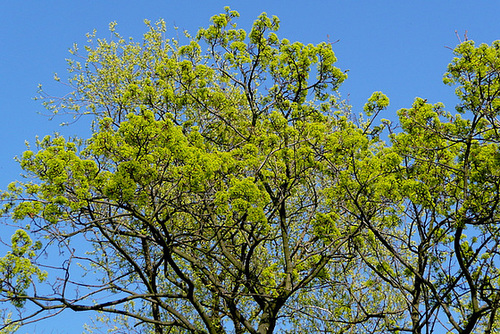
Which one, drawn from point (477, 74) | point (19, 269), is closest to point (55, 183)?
point (19, 269)

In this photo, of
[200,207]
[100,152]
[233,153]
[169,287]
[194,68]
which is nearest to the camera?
[100,152]

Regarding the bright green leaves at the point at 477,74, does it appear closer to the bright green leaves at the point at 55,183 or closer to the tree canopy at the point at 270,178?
the tree canopy at the point at 270,178

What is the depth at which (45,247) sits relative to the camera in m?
11.6

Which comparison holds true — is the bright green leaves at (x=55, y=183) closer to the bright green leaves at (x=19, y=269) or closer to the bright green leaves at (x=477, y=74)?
the bright green leaves at (x=19, y=269)

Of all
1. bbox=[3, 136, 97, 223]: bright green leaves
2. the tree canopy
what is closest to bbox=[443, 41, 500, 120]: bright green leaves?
the tree canopy

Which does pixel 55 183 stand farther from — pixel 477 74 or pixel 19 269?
pixel 477 74

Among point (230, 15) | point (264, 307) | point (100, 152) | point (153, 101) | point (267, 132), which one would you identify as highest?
point (230, 15)

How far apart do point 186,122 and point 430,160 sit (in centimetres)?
690

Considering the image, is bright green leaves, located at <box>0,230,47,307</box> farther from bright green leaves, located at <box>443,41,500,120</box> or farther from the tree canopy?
bright green leaves, located at <box>443,41,500,120</box>

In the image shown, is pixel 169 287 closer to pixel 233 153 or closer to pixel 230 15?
pixel 233 153

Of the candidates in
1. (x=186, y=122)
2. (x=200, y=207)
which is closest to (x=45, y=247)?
(x=200, y=207)

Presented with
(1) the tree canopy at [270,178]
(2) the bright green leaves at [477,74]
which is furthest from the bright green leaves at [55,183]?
(2) the bright green leaves at [477,74]

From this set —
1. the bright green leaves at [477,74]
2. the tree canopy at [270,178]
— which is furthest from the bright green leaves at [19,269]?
the bright green leaves at [477,74]

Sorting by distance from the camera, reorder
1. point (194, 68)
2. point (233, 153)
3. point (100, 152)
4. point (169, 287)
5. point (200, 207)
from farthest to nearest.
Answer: point (169, 287), point (194, 68), point (200, 207), point (233, 153), point (100, 152)
